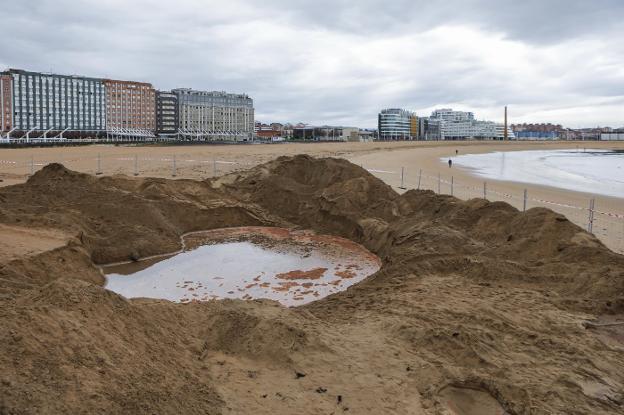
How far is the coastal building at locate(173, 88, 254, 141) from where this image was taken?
151 m

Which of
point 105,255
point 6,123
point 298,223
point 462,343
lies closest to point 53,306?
point 462,343

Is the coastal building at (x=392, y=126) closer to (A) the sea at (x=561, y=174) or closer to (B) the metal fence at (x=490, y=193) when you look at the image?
(A) the sea at (x=561, y=174)

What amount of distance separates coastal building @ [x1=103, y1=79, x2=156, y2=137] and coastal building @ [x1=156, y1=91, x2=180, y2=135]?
238 centimetres

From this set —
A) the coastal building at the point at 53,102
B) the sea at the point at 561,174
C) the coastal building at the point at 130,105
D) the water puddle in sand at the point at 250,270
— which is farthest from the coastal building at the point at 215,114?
the water puddle in sand at the point at 250,270

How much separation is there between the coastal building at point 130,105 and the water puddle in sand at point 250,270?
435 feet

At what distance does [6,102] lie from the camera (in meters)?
121

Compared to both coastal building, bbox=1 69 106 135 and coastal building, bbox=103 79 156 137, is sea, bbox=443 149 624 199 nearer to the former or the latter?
coastal building, bbox=1 69 106 135

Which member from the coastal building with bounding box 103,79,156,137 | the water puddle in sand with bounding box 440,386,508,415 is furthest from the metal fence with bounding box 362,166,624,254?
the coastal building with bounding box 103,79,156,137

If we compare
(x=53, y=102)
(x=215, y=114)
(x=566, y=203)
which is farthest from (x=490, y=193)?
(x=215, y=114)

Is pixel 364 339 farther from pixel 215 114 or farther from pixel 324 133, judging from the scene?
pixel 215 114

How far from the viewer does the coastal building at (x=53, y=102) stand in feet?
404

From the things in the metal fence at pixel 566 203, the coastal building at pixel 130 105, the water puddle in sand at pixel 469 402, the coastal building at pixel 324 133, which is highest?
the coastal building at pixel 130 105

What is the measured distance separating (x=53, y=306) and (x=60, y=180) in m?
12.2

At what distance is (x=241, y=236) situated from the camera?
14.9m
